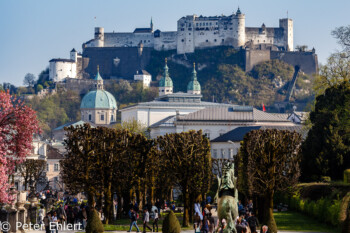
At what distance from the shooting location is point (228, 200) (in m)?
39.3

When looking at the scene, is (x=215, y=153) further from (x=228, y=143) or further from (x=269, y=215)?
(x=269, y=215)

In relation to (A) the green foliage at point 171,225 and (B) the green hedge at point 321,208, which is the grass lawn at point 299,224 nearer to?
(B) the green hedge at point 321,208

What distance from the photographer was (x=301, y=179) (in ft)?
234

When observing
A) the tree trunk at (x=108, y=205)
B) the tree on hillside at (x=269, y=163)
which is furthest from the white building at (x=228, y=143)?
the tree trunk at (x=108, y=205)

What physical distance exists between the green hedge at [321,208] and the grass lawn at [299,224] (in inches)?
15.8

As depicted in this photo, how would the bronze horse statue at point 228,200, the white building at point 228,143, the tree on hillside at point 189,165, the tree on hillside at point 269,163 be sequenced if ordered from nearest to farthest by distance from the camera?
the bronze horse statue at point 228,200, the tree on hillside at point 269,163, the tree on hillside at point 189,165, the white building at point 228,143

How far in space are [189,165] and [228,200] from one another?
19.4 metres

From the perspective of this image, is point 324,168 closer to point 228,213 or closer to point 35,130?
point 228,213

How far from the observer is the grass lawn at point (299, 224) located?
51344 millimetres

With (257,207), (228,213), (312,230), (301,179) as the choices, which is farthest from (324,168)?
(228,213)

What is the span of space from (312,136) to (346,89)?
459cm

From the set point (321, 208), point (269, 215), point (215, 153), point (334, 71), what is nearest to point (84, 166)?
point (269, 215)

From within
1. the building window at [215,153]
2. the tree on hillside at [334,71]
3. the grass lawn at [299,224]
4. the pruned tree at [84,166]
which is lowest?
the grass lawn at [299,224]

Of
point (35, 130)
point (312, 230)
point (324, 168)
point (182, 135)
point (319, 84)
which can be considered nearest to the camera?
point (35, 130)
